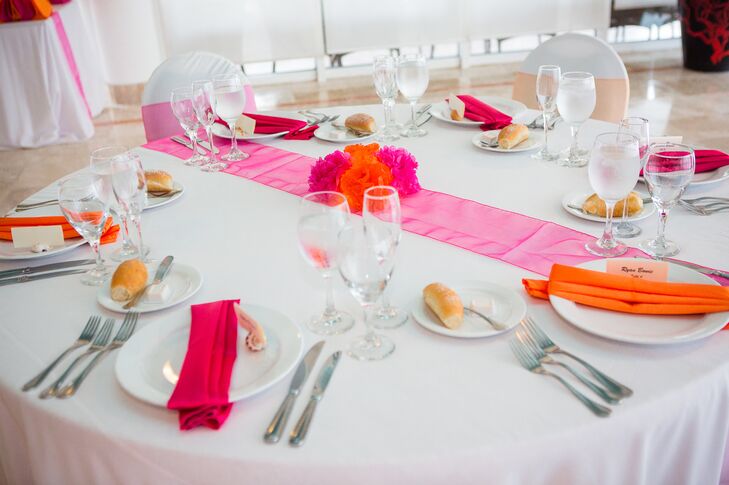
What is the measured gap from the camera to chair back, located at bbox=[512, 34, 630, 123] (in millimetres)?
2428

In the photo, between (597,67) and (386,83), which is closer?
(386,83)

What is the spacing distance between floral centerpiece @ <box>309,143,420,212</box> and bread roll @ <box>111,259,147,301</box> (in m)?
0.46

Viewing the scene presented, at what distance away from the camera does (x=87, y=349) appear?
1075 millimetres

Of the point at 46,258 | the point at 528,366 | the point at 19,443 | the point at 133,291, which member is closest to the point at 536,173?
the point at 528,366

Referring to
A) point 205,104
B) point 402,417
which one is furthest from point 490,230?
point 205,104

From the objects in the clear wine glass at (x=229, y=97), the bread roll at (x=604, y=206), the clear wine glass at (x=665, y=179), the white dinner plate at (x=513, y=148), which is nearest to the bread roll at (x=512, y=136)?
the white dinner plate at (x=513, y=148)

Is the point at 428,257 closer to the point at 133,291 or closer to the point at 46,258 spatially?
the point at 133,291

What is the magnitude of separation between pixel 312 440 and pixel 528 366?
32cm

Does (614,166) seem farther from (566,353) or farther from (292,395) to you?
(292,395)

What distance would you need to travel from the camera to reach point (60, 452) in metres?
Answer: 0.95

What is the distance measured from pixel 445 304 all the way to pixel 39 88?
445 centimetres

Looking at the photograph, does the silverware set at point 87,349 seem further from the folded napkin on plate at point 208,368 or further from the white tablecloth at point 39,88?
the white tablecloth at point 39,88

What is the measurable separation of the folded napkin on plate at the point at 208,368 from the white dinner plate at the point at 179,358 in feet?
0.05

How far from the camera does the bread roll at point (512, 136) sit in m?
1.83
